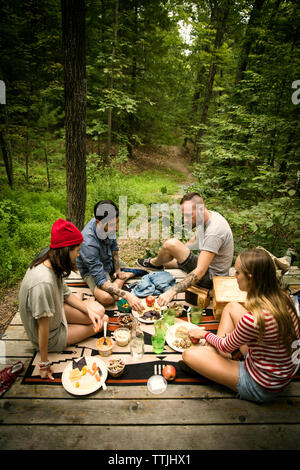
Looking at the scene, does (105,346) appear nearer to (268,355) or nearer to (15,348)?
(15,348)

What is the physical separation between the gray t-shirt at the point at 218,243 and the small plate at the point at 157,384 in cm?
145

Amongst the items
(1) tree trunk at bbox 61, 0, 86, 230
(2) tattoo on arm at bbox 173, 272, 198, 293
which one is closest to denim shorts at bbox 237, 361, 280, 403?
(2) tattoo on arm at bbox 173, 272, 198, 293

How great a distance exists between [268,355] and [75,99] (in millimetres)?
3891

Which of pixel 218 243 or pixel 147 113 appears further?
pixel 147 113

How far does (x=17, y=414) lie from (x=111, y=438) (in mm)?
733

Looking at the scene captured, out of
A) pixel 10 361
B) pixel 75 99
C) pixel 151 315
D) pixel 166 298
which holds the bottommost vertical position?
pixel 10 361

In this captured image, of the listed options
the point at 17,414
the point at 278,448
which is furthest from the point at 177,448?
the point at 17,414

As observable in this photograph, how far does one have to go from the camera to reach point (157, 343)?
229cm

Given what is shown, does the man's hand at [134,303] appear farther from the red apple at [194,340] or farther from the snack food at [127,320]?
the red apple at [194,340]

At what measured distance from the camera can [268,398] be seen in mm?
1806

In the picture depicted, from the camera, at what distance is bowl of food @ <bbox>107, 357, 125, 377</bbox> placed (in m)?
2.01

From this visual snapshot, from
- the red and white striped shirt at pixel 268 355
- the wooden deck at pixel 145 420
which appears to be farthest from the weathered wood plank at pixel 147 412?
the red and white striped shirt at pixel 268 355

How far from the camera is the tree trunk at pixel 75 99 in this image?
316 centimetres

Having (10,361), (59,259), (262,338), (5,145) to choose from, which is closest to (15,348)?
(10,361)
